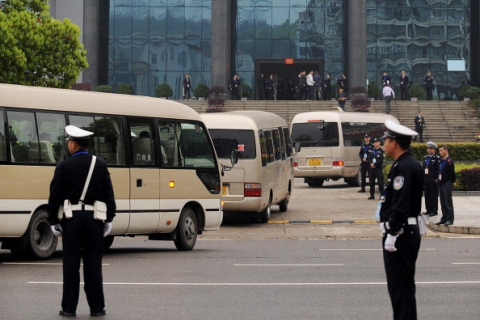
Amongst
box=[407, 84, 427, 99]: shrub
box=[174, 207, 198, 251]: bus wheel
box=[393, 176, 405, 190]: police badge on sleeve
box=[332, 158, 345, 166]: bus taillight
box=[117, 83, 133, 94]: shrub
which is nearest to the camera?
box=[393, 176, 405, 190]: police badge on sleeve

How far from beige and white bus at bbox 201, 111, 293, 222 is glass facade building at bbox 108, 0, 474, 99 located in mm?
48687

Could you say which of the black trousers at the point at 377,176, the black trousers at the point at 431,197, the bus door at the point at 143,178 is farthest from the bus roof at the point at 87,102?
the black trousers at the point at 377,176

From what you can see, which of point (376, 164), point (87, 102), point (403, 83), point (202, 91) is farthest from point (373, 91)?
point (87, 102)

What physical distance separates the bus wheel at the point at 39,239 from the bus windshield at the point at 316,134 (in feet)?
75.7

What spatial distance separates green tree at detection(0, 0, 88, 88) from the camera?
115 ft

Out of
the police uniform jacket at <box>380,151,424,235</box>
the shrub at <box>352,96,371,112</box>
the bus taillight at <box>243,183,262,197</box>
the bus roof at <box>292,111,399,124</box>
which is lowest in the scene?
the bus taillight at <box>243,183,262,197</box>

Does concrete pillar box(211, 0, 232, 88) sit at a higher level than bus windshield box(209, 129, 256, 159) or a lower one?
higher

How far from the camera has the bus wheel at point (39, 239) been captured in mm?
15656

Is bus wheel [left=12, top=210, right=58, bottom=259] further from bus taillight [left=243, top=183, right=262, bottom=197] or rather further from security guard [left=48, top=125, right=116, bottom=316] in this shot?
bus taillight [left=243, top=183, right=262, bottom=197]

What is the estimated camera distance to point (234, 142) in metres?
24.0

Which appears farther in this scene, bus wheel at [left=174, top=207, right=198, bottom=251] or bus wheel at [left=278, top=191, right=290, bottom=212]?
bus wheel at [left=278, top=191, right=290, bottom=212]

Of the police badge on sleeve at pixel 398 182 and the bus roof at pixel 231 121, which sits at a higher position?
the bus roof at pixel 231 121

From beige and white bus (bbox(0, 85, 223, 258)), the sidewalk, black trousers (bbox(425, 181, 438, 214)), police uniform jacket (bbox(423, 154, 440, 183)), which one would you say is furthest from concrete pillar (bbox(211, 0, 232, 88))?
beige and white bus (bbox(0, 85, 223, 258))

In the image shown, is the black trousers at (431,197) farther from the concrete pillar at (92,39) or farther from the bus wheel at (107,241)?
the concrete pillar at (92,39)
